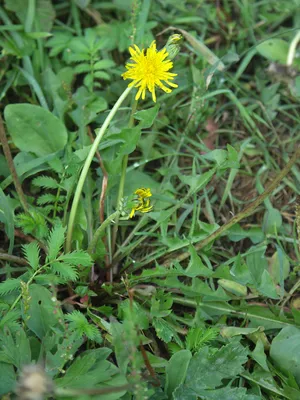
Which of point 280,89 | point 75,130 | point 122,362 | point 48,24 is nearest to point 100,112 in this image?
point 75,130

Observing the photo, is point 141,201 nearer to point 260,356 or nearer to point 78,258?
point 78,258

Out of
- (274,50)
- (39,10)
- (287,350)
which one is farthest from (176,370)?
(39,10)

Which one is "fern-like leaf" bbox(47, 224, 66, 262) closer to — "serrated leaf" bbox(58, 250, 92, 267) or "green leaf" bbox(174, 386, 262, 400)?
"serrated leaf" bbox(58, 250, 92, 267)

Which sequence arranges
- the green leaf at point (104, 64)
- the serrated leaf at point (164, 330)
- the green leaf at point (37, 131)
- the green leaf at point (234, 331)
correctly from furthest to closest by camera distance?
the green leaf at point (104, 64), the green leaf at point (37, 131), the green leaf at point (234, 331), the serrated leaf at point (164, 330)

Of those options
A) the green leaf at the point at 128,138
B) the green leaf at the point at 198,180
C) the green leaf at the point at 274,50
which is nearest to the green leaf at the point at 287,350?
the green leaf at the point at 198,180

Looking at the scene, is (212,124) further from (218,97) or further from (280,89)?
(280,89)

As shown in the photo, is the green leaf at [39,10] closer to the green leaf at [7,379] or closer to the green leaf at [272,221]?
the green leaf at [272,221]
